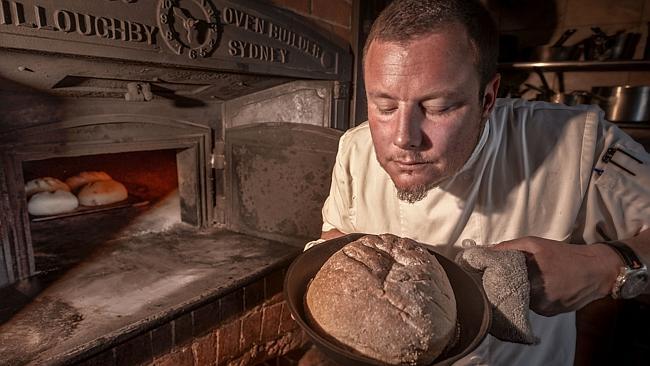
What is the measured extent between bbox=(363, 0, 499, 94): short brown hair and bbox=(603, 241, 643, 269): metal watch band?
0.51 m

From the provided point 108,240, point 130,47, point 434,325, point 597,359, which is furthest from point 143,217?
point 597,359

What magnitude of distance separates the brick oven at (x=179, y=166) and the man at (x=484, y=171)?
2.02ft

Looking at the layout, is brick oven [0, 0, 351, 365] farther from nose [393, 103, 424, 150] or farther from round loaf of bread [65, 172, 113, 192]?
nose [393, 103, 424, 150]

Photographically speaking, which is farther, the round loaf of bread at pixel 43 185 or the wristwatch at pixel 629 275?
the round loaf of bread at pixel 43 185

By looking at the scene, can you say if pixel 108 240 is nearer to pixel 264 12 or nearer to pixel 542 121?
pixel 264 12

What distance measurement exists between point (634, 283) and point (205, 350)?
153 centimetres

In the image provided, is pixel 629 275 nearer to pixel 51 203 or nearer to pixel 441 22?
pixel 441 22

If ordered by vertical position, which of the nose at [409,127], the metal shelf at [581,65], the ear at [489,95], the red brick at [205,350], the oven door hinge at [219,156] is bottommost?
the red brick at [205,350]

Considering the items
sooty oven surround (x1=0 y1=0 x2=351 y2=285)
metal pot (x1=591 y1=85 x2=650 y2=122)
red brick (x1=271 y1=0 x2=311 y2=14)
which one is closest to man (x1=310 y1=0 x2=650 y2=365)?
sooty oven surround (x1=0 y1=0 x2=351 y2=285)

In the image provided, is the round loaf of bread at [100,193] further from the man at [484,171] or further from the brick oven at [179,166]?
the man at [484,171]

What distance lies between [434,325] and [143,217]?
2.21 meters

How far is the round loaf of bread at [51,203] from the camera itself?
216 centimetres

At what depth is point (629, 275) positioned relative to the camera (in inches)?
34.8

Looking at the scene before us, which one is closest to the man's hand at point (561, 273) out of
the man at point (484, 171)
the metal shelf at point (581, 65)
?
the man at point (484, 171)
